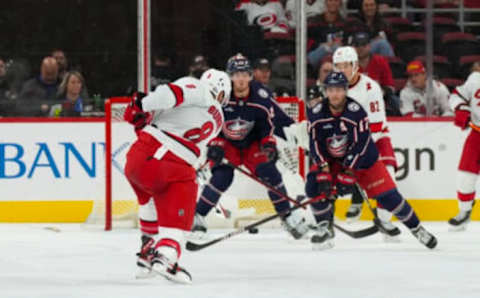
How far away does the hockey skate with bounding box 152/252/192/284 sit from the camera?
17.6 ft

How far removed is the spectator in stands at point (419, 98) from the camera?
8508 mm

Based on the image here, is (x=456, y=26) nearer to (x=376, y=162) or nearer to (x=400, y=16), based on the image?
(x=400, y=16)

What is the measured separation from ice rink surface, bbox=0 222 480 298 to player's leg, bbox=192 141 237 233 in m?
0.24

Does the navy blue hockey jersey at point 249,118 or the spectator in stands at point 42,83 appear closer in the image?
the navy blue hockey jersey at point 249,118

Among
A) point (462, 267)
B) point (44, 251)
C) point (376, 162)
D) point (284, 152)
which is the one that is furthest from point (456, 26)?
point (44, 251)

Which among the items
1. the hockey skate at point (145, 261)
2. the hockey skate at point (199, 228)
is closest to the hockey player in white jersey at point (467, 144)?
the hockey skate at point (199, 228)

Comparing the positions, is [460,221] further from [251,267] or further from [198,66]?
[251,267]

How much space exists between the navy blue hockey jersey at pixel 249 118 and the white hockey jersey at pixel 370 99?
505 millimetres

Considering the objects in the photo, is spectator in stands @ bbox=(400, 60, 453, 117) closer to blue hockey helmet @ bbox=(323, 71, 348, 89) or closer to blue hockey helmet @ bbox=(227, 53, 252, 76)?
blue hockey helmet @ bbox=(227, 53, 252, 76)

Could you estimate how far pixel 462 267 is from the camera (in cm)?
612

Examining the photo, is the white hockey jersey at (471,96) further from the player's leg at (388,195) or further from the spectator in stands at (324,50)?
the player's leg at (388,195)

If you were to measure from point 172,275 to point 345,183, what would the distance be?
5.36 ft

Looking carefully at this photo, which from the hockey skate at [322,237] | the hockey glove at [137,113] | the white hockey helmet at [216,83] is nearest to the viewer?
the hockey glove at [137,113]

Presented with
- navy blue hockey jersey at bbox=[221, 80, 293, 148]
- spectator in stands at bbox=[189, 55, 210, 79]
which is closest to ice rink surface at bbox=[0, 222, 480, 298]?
navy blue hockey jersey at bbox=[221, 80, 293, 148]
